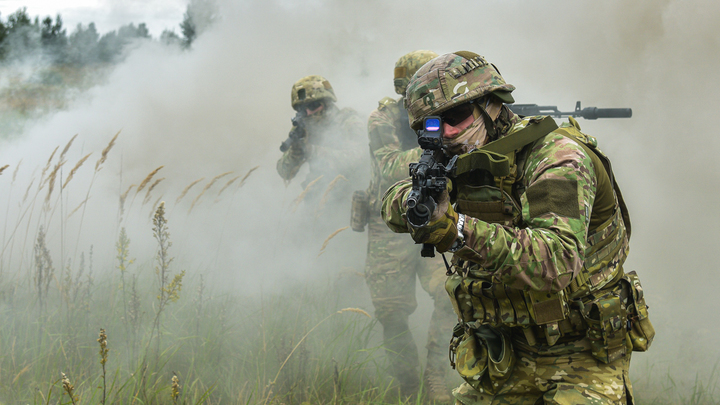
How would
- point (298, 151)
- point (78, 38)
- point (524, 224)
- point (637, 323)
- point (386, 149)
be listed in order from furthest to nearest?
1. point (78, 38)
2. point (298, 151)
3. point (386, 149)
4. point (637, 323)
5. point (524, 224)

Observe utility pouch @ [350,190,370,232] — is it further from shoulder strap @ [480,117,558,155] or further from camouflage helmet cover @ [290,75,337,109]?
shoulder strap @ [480,117,558,155]

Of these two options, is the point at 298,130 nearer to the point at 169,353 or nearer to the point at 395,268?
the point at 395,268

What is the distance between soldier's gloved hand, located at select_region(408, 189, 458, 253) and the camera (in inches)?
56.6

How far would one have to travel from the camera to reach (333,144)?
5.30 meters

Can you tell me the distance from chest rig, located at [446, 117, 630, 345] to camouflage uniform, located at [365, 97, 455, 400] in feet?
6.71

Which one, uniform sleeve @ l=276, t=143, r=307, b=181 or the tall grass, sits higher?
uniform sleeve @ l=276, t=143, r=307, b=181

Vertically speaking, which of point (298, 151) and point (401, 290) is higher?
point (298, 151)

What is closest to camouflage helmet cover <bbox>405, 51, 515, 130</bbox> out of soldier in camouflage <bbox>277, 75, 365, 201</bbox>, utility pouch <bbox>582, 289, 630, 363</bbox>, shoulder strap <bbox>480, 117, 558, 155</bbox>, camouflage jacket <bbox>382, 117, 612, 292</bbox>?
shoulder strap <bbox>480, 117, 558, 155</bbox>

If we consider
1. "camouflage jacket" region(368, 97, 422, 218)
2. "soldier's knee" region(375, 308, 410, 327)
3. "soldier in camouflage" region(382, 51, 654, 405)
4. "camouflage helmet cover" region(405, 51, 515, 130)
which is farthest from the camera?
"soldier's knee" region(375, 308, 410, 327)

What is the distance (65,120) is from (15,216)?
2560 mm

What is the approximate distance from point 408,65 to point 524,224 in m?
2.66

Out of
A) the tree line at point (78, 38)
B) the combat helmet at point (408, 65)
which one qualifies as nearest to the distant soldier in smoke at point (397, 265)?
the combat helmet at point (408, 65)

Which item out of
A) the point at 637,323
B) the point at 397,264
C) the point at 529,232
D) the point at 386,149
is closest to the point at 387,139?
the point at 386,149

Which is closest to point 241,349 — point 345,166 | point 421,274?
point 421,274
